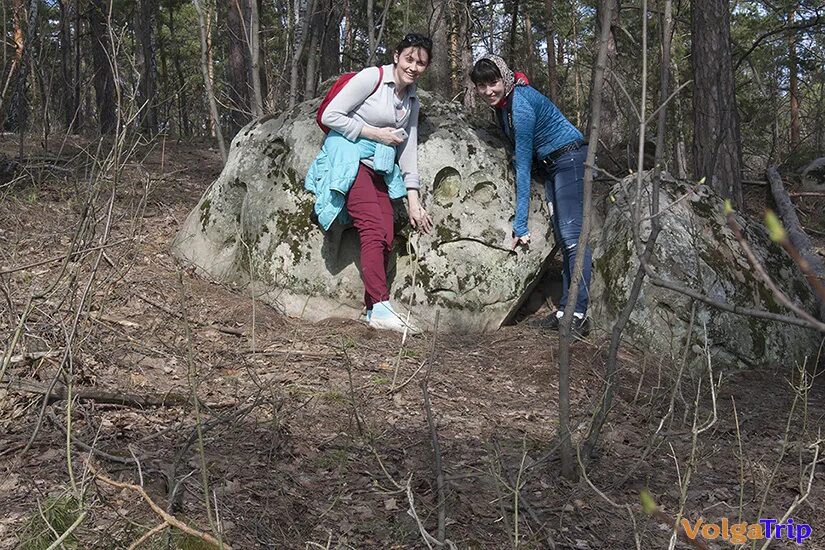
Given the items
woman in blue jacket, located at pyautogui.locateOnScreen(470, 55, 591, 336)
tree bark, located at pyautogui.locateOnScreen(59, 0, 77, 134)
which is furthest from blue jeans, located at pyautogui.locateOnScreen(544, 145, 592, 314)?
tree bark, located at pyautogui.locateOnScreen(59, 0, 77, 134)

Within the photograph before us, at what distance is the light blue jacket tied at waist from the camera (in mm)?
4832

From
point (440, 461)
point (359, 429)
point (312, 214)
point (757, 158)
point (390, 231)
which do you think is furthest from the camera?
point (757, 158)

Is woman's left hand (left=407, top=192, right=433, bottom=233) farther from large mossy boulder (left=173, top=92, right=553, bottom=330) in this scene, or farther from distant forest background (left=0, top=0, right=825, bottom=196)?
distant forest background (left=0, top=0, right=825, bottom=196)

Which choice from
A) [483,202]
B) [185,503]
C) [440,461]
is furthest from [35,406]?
[483,202]

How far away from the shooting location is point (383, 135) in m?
4.86

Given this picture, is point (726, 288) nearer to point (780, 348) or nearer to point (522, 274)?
point (780, 348)

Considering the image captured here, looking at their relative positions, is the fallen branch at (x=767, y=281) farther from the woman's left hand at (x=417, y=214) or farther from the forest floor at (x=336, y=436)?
the woman's left hand at (x=417, y=214)

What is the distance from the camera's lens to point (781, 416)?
4.23m

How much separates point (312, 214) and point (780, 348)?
336 centimetres

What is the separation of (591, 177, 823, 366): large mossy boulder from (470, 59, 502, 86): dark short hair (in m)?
1.08

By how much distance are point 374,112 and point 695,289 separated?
96.1 inches

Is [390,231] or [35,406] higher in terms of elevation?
[390,231]

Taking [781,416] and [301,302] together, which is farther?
[301,302]

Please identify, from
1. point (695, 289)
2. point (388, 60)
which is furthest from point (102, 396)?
point (388, 60)
